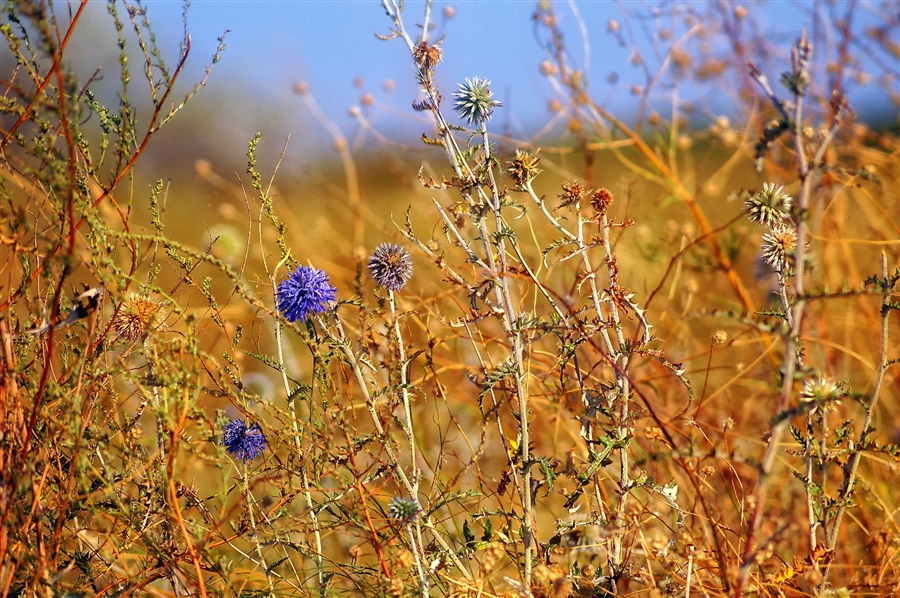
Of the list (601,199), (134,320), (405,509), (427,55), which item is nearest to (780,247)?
(601,199)

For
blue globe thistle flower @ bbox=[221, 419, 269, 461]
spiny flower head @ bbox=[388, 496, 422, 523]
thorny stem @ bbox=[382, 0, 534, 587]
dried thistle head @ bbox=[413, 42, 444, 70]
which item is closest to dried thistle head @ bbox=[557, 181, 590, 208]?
thorny stem @ bbox=[382, 0, 534, 587]

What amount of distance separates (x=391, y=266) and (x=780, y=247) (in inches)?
36.5

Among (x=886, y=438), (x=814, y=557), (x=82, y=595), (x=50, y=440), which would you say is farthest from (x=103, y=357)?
(x=886, y=438)

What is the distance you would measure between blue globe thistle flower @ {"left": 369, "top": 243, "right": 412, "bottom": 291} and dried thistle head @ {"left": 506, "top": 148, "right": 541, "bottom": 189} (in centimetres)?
36

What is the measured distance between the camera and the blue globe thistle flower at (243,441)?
1.70 meters

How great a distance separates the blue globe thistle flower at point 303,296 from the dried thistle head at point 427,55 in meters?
0.53

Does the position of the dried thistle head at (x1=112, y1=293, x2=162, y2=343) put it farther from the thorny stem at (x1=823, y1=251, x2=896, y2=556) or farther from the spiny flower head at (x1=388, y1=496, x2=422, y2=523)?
the thorny stem at (x1=823, y1=251, x2=896, y2=556)

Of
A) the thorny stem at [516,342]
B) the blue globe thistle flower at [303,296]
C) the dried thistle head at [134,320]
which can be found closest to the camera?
the thorny stem at [516,342]

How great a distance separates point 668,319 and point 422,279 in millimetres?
1265

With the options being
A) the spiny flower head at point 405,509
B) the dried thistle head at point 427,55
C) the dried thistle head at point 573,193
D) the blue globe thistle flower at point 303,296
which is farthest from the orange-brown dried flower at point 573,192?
the spiny flower head at point 405,509

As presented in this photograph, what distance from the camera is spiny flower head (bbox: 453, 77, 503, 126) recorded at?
5.40ft

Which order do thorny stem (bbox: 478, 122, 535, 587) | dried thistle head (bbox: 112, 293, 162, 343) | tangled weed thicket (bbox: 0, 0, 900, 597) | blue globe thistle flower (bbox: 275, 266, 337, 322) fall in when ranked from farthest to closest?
1. dried thistle head (bbox: 112, 293, 162, 343)
2. blue globe thistle flower (bbox: 275, 266, 337, 322)
3. thorny stem (bbox: 478, 122, 535, 587)
4. tangled weed thicket (bbox: 0, 0, 900, 597)

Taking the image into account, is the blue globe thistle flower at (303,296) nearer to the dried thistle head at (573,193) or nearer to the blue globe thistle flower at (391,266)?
the blue globe thistle flower at (391,266)

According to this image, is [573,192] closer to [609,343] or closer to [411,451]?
[609,343]
